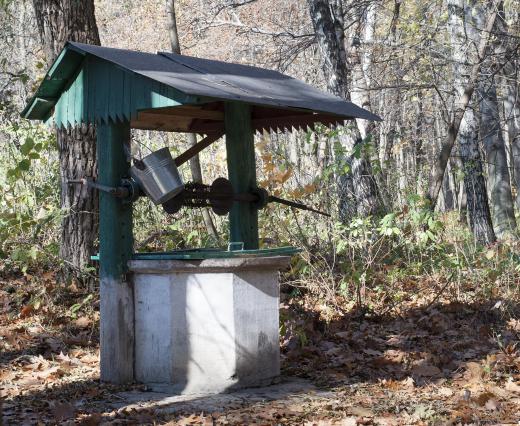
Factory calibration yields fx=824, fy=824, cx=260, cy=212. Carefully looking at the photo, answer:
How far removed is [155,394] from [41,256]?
3515 millimetres

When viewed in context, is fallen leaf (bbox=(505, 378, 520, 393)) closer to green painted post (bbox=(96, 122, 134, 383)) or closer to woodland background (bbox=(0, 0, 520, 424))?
woodland background (bbox=(0, 0, 520, 424))

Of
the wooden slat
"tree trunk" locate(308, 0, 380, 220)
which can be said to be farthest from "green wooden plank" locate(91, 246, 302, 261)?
"tree trunk" locate(308, 0, 380, 220)

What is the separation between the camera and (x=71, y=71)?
236 inches

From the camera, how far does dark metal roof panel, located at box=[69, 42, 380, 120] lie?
17.3ft

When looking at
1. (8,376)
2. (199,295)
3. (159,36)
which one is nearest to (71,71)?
(199,295)

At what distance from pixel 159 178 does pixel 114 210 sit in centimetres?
45

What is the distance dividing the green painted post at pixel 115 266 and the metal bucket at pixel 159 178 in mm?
279

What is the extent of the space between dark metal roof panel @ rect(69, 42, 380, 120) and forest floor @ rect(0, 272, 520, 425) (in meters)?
1.91

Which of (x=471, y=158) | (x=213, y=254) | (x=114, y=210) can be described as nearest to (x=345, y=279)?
(x=213, y=254)

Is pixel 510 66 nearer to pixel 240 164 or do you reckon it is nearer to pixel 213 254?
pixel 240 164

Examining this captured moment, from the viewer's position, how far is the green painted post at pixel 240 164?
20.6 ft

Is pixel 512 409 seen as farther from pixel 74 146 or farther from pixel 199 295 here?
pixel 74 146

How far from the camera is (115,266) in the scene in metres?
5.80

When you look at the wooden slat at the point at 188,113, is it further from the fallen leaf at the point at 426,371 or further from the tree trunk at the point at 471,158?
the tree trunk at the point at 471,158
